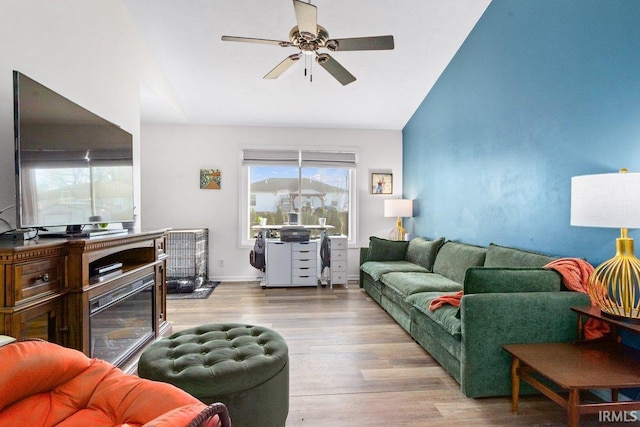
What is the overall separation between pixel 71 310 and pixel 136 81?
102 inches

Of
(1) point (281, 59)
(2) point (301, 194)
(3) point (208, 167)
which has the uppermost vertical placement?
(1) point (281, 59)

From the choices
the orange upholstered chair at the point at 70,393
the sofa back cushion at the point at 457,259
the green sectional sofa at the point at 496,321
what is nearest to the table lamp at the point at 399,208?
the sofa back cushion at the point at 457,259

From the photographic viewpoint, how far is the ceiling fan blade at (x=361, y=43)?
241cm

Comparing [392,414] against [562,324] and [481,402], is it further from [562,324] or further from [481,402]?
[562,324]

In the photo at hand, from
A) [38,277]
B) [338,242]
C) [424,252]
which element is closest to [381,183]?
[338,242]

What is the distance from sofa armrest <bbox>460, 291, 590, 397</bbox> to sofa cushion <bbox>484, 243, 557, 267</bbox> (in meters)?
0.48

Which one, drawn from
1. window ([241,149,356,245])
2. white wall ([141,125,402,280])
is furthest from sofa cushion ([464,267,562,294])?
white wall ([141,125,402,280])

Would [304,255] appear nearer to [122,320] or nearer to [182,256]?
[182,256]

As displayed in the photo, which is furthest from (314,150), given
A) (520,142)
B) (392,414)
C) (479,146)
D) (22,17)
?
(392,414)

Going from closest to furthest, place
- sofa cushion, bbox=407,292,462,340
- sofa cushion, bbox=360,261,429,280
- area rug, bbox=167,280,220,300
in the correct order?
sofa cushion, bbox=407,292,462,340, sofa cushion, bbox=360,261,429,280, area rug, bbox=167,280,220,300

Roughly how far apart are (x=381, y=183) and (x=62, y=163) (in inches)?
176

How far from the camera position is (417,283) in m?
3.10

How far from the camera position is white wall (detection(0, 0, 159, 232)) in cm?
183

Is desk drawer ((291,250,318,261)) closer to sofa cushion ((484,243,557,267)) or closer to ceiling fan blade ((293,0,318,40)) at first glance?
sofa cushion ((484,243,557,267))
